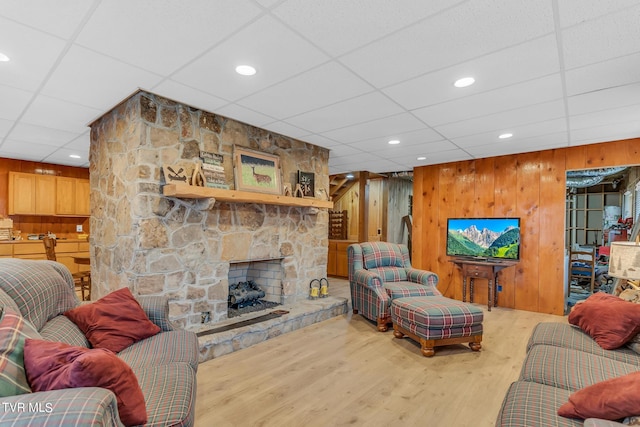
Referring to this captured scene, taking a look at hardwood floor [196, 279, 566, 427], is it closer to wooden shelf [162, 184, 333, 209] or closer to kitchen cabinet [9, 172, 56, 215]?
wooden shelf [162, 184, 333, 209]

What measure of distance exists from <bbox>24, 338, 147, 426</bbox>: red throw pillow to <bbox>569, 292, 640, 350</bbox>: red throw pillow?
263cm

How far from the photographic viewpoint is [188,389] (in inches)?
59.0

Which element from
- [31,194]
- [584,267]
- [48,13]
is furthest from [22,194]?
[584,267]

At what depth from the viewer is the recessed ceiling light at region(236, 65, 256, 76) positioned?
2.33 metres

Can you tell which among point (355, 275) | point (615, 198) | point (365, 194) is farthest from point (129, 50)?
point (615, 198)

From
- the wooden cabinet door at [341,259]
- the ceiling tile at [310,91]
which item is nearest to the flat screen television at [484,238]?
the wooden cabinet door at [341,259]

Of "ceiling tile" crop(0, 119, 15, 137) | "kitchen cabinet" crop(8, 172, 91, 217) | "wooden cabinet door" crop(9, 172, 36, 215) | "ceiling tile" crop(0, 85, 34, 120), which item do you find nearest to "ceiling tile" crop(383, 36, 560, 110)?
"ceiling tile" crop(0, 85, 34, 120)

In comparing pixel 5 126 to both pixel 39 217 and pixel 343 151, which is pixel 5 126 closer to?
pixel 39 217

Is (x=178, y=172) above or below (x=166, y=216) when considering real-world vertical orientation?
above

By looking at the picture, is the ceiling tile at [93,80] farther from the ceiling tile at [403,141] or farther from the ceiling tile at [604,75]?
the ceiling tile at [604,75]

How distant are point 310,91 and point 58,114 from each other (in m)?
2.63

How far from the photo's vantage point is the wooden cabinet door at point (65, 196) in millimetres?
6250

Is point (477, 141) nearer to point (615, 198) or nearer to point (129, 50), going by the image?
point (129, 50)

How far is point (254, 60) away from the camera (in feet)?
7.30
